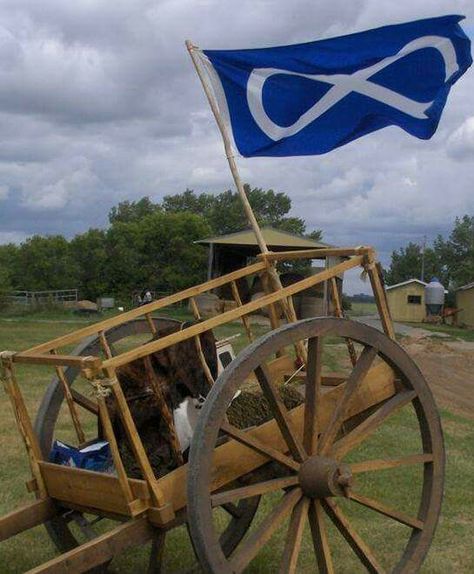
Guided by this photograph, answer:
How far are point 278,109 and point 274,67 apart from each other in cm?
37

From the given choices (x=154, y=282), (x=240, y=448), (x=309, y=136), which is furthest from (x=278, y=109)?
(x=154, y=282)

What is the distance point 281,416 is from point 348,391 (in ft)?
1.60

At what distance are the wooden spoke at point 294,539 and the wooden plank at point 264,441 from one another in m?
0.29

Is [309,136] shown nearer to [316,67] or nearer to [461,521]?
[316,67]

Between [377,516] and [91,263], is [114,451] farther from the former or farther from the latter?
[91,263]

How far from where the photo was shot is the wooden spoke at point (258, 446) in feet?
13.0

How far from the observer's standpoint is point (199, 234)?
50.4 metres

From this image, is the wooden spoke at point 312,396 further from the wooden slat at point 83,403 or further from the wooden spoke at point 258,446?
the wooden slat at point 83,403

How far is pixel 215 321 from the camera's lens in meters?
4.21

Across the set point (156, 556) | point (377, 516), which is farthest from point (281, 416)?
point (377, 516)

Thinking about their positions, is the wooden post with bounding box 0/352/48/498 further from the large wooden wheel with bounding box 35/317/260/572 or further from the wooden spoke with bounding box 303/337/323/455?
the wooden spoke with bounding box 303/337/323/455

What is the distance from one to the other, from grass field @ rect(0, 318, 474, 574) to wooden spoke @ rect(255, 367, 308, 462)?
4.85ft

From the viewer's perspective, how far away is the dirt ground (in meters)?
12.4

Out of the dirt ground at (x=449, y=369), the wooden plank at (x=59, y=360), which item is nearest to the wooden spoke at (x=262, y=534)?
the wooden plank at (x=59, y=360)
